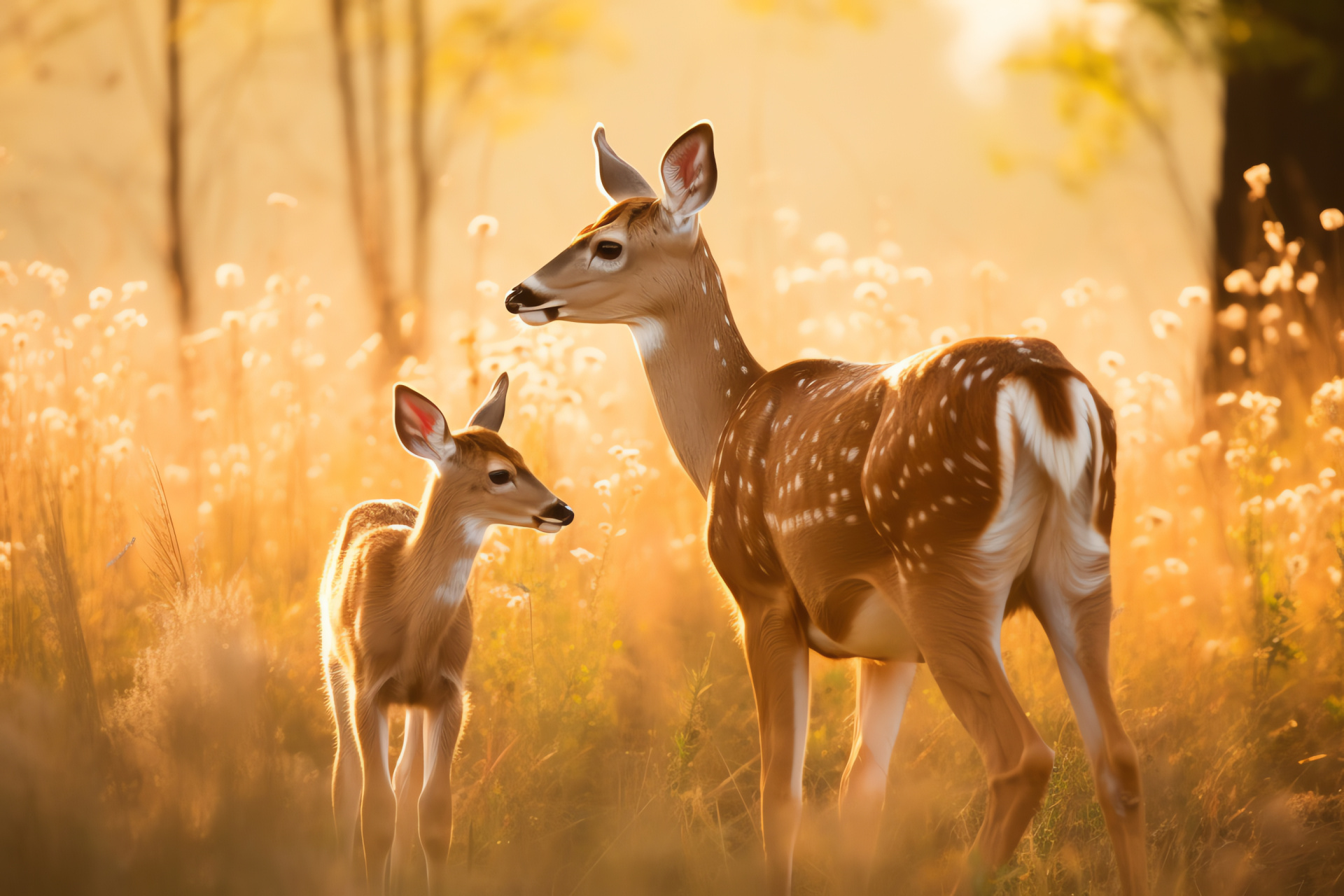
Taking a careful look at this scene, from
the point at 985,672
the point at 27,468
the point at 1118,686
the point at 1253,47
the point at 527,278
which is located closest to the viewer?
the point at 985,672

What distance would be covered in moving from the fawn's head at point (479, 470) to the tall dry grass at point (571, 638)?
2.74 feet

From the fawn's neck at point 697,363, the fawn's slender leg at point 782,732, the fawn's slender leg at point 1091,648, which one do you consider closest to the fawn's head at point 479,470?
the fawn's neck at point 697,363

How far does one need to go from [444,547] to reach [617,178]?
5.47ft

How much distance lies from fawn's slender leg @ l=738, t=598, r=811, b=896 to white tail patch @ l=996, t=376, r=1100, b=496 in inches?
39.8

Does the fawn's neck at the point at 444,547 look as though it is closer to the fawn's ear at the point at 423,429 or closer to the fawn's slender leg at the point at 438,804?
the fawn's ear at the point at 423,429

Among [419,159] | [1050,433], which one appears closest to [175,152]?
[419,159]

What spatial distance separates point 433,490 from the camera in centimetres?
411

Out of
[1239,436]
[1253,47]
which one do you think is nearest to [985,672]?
[1239,436]

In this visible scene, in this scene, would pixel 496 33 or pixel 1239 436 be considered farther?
pixel 496 33

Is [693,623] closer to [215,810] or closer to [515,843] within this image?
[515,843]

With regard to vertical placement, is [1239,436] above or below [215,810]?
above

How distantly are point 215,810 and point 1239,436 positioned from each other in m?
4.59

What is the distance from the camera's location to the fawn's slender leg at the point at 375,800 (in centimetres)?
376

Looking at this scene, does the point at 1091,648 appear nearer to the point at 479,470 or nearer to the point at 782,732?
the point at 782,732
